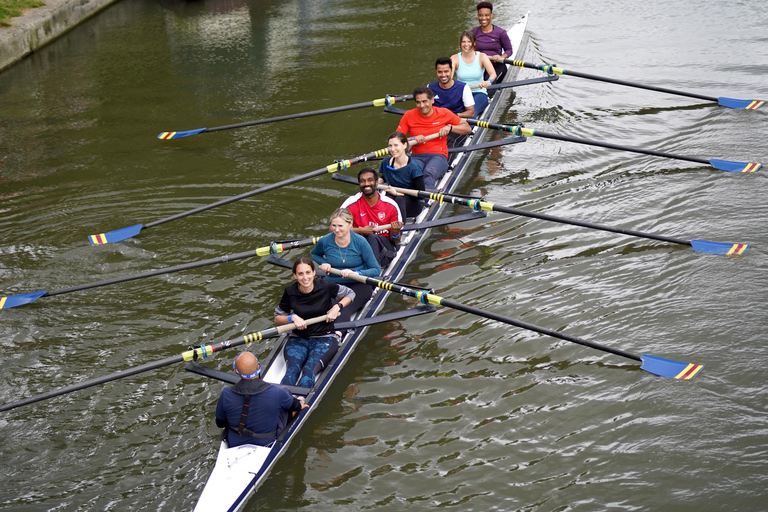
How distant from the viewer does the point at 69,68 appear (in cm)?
1694

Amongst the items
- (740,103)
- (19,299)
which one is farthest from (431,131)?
(740,103)

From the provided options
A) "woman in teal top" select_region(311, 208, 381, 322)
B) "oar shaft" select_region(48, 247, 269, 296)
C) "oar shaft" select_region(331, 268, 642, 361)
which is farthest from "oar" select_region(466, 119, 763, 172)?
"oar shaft" select_region(48, 247, 269, 296)

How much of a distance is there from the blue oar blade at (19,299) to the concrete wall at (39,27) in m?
11.1

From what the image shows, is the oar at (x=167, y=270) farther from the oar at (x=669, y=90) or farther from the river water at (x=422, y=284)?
the oar at (x=669, y=90)

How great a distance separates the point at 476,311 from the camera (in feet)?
22.8

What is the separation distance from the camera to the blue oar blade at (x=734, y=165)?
33.6ft

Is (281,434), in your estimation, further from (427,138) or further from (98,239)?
(427,138)

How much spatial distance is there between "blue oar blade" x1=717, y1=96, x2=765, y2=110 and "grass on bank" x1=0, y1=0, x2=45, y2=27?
16519mm

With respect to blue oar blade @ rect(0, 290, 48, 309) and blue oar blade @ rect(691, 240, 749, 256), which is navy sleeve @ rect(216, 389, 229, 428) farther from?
blue oar blade @ rect(691, 240, 749, 256)

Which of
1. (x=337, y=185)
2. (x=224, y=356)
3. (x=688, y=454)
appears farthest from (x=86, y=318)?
(x=688, y=454)

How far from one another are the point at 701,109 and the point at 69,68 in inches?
560

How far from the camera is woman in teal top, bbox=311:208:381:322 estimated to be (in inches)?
290

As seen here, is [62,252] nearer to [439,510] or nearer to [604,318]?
[439,510]

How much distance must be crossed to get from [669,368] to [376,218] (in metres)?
3.59
